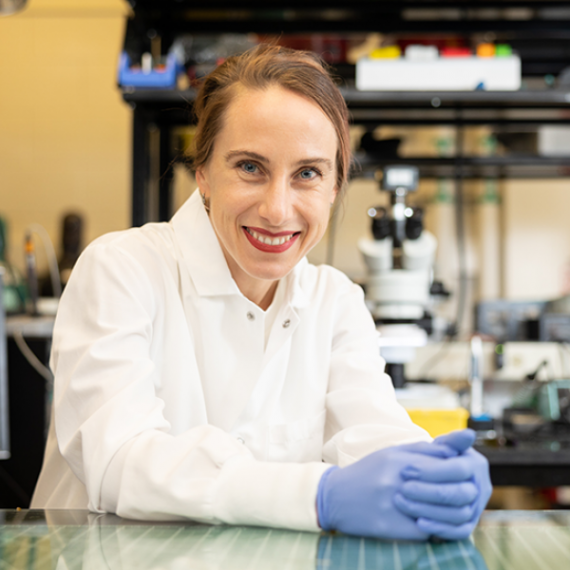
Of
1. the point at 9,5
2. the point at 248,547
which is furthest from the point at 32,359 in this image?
the point at 248,547

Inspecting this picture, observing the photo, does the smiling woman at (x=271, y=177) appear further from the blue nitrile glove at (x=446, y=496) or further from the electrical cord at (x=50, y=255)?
the electrical cord at (x=50, y=255)

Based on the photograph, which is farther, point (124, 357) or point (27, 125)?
point (27, 125)

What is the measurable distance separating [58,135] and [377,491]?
3.26 meters

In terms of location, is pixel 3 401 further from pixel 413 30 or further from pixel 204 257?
pixel 413 30

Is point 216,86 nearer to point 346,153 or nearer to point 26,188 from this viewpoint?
point 346,153

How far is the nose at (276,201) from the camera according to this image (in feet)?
2.95

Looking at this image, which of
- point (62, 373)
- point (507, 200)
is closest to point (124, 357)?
point (62, 373)

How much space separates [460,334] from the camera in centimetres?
250

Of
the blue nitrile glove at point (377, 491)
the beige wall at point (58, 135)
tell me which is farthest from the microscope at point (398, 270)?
the beige wall at point (58, 135)

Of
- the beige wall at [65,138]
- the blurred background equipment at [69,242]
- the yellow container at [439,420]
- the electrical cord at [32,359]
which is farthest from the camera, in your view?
the beige wall at [65,138]

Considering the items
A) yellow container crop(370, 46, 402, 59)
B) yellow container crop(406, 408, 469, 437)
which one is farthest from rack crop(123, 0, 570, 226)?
yellow container crop(406, 408, 469, 437)

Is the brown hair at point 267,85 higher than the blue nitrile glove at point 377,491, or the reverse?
the brown hair at point 267,85

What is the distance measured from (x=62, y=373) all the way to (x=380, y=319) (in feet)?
3.15

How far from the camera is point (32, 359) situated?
2.00 m
